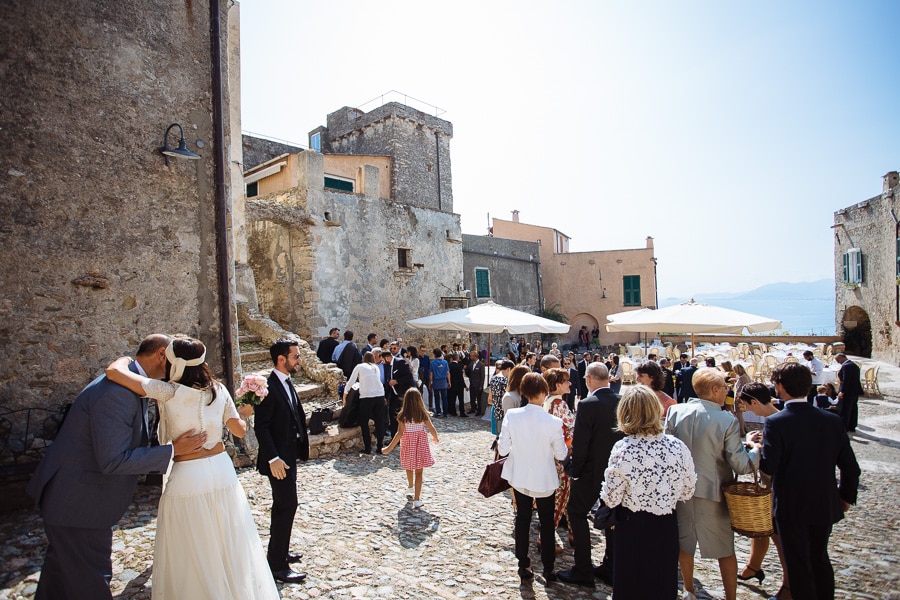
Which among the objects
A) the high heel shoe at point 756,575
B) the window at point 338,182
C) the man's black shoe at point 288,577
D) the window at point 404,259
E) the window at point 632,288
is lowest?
the high heel shoe at point 756,575

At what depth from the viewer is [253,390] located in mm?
3793

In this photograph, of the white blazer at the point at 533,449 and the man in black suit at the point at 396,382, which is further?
the man in black suit at the point at 396,382

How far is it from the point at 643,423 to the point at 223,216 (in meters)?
5.51

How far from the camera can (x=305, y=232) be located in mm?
14625

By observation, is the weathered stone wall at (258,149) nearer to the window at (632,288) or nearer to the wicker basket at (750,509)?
the window at (632,288)

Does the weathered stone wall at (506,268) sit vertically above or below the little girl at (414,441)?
above

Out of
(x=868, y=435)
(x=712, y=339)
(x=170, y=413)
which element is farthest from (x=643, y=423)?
(x=712, y=339)

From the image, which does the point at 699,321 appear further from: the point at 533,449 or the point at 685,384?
the point at 533,449

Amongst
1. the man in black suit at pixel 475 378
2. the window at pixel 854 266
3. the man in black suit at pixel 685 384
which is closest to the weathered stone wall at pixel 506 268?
the man in black suit at pixel 475 378

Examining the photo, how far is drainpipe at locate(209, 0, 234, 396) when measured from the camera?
6.41m

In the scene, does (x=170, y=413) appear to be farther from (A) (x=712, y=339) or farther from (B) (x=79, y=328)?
(A) (x=712, y=339)

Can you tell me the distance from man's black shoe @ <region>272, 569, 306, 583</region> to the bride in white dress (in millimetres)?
622

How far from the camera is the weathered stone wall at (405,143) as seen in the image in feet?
86.6

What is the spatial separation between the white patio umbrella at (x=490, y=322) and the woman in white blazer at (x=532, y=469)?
7454mm
